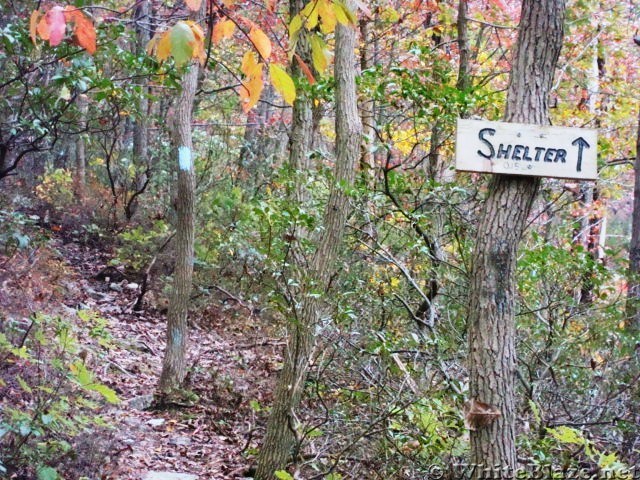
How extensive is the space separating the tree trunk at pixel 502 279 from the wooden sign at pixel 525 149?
110 millimetres

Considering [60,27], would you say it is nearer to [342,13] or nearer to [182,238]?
[342,13]

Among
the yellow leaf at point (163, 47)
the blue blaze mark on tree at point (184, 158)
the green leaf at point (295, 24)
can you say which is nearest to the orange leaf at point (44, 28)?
the yellow leaf at point (163, 47)

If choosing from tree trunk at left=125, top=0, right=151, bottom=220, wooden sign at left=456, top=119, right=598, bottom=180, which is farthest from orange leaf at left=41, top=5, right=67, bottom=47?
tree trunk at left=125, top=0, right=151, bottom=220

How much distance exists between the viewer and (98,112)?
34.8 feet

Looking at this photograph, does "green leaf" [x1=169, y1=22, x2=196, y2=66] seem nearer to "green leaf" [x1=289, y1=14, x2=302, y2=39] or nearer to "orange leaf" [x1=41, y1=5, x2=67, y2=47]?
"orange leaf" [x1=41, y1=5, x2=67, y2=47]

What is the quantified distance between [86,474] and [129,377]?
10.8 ft

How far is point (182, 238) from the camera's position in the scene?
7250 millimetres

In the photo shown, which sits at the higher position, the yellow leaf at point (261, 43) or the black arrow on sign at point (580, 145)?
the black arrow on sign at point (580, 145)

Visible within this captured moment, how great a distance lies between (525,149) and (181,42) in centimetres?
199

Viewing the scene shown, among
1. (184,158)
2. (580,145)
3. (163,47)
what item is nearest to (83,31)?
(163,47)

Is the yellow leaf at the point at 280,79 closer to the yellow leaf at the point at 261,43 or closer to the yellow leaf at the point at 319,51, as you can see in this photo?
the yellow leaf at the point at 261,43

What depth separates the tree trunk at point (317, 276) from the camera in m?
4.74

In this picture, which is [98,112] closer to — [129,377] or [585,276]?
[129,377]

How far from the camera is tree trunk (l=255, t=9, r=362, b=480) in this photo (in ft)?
15.6
